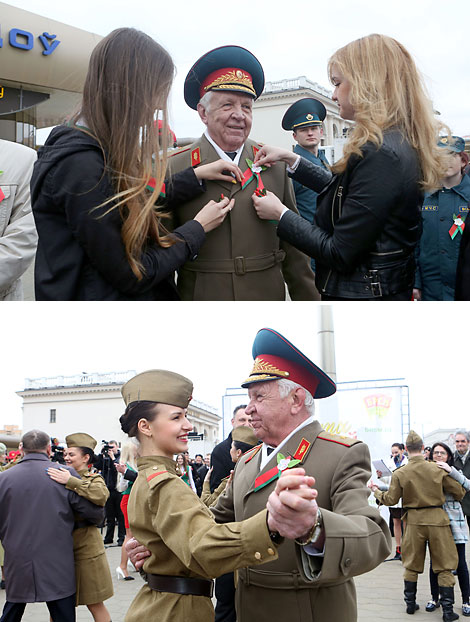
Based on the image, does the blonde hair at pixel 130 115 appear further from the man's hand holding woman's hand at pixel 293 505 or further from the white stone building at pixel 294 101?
the white stone building at pixel 294 101

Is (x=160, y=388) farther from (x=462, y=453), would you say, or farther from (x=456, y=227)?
(x=462, y=453)

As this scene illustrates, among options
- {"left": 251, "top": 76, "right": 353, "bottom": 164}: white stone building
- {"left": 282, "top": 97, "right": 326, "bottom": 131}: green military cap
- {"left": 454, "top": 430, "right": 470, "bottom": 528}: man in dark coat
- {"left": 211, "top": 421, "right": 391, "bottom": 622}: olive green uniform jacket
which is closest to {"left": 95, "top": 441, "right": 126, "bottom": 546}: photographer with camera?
{"left": 454, "top": 430, "right": 470, "bottom": 528}: man in dark coat

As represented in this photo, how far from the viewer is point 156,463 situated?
212cm

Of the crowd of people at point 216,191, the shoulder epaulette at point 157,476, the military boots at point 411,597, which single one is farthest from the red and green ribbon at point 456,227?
the military boots at point 411,597

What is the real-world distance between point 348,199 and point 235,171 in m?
0.67

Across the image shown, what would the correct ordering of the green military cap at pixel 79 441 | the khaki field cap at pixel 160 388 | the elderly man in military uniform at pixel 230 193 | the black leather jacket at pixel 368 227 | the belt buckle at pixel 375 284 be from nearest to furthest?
the khaki field cap at pixel 160 388 < the black leather jacket at pixel 368 227 < the belt buckle at pixel 375 284 < the elderly man in military uniform at pixel 230 193 < the green military cap at pixel 79 441

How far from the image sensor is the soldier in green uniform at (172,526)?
1.62 metres

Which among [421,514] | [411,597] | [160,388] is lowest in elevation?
[411,597]

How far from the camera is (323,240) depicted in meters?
2.68

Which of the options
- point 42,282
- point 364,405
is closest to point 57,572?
point 42,282

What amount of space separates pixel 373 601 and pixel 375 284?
176 inches

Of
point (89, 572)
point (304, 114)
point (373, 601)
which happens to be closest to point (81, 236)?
point (89, 572)

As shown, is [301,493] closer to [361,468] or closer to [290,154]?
[361,468]

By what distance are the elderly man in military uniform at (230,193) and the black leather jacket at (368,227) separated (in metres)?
0.32
